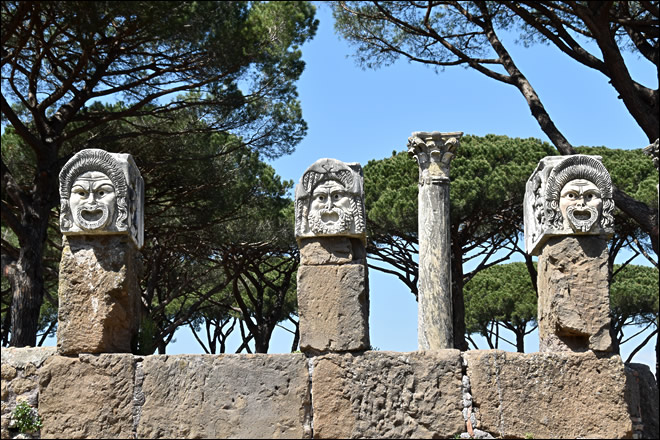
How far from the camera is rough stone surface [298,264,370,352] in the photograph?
570cm

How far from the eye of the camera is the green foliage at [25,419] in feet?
18.7

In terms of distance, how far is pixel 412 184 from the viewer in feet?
53.1

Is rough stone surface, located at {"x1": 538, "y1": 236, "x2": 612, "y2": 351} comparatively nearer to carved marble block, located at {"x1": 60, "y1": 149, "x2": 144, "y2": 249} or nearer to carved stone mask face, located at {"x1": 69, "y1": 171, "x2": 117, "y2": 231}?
carved marble block, located at {"x1": 60, "y1": 149, "x2": 144, "y2": 249}

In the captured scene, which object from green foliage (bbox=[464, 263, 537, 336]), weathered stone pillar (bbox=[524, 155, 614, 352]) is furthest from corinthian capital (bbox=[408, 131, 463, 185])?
green foliage (bbox=[464, 263, 537, 336])

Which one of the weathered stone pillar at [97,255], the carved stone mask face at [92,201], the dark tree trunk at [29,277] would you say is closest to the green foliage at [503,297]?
the dark tree trunk at [29,277]

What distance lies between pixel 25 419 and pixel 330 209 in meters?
2.63

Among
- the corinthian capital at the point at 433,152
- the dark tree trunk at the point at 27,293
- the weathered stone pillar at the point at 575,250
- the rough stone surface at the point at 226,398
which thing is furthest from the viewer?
the corinthian capital at the point at 433,152

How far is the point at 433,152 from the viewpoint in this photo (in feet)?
34.5

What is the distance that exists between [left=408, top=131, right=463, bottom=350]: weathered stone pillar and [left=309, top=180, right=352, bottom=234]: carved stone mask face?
4159 millimetres

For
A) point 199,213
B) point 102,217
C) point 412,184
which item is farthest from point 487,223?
point 102,217

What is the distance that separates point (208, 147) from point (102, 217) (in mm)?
7975

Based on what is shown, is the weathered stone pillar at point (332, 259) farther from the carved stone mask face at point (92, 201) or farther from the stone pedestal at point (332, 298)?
the carved stone mask face at point (92, 201)

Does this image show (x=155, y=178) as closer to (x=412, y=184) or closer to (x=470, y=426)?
(x=412, y=184)

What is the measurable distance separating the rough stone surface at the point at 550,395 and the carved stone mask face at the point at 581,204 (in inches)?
37.1
